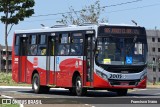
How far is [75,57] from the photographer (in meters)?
27.0

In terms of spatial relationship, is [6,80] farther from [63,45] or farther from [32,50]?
[63,45]

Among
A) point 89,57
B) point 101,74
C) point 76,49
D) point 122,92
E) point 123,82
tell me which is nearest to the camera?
point 101,74

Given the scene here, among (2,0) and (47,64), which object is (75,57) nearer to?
(47,64)

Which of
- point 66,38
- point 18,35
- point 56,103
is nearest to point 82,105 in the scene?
point 56,103

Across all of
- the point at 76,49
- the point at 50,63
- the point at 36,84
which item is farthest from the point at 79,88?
the point at 36,84

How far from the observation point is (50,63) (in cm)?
2920

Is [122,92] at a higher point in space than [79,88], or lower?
lower

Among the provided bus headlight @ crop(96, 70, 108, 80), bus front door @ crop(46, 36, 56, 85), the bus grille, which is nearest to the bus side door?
bus headlight @ crop(96, 70, 108, 80)

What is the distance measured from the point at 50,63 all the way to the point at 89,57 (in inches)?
143

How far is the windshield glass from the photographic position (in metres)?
25.7

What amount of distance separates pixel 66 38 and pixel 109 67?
3288 mm

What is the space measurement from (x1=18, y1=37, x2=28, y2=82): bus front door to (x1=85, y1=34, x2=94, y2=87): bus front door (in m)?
6.19

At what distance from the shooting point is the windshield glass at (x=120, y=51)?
25.7 metres

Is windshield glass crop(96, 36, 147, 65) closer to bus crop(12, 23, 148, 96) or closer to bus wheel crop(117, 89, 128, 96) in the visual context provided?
bus crop(12, 23, 148, 96)
